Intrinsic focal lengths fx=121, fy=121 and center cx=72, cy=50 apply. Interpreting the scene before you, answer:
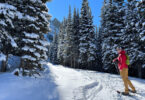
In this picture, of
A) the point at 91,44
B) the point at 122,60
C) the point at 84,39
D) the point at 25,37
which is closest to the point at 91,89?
the point at 122,60

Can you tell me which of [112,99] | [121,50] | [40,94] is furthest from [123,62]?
[40,94]

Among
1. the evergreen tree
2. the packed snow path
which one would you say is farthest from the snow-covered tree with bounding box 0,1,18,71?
the packed snow path

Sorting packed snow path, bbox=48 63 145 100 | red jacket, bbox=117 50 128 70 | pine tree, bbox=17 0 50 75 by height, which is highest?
pine tree, bbox=17 0 50 75

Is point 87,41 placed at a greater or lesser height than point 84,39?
lesser

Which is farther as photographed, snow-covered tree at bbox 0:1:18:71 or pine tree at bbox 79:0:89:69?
pine tree at bbox 79:0:89:69

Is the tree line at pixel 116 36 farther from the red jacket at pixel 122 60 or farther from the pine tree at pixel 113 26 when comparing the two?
the red jacket at pixel 122 60

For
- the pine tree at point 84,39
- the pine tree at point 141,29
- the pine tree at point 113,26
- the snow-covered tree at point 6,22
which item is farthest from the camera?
the pine tree at point 84,39

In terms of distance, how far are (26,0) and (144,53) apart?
13.5m

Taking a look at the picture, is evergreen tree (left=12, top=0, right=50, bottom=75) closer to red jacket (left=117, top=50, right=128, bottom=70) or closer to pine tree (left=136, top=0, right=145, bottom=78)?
red jacket (left=117, top=50, right=128, bottom=70)

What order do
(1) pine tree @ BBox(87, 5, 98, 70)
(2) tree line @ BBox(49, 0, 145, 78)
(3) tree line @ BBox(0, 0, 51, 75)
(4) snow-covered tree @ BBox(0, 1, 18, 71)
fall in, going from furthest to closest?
(1) pine tree @ BBox(87, 5, 98, 70)
(2) tree line @ BBox(49, 0, 145, 78)
(3) tree line @ BBox(0, 0, 51, 75)
(4) snow-covered tree @ BBox(0, 1, 18, 71)

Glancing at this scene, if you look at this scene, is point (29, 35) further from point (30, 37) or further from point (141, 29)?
point (141, 29)

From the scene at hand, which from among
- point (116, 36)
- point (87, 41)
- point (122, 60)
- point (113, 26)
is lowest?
point (122, 60)

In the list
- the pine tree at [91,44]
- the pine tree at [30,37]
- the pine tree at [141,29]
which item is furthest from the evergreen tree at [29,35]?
the pine tree at [91,44]

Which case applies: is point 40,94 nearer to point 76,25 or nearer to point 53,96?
point 53,96
